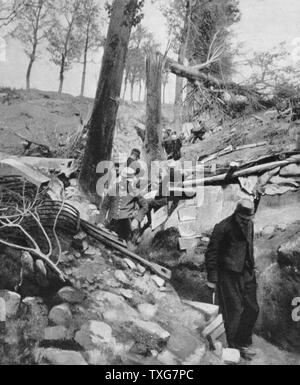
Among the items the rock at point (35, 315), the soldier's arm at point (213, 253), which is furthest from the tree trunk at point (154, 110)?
the rock at point (35, 315)

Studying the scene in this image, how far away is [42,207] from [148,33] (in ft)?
9.03

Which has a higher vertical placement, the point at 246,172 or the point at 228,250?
the point at 246,172

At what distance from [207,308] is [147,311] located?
1.67ft

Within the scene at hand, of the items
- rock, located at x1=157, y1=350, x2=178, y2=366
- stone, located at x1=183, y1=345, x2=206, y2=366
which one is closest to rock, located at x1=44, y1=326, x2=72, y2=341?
rock, located at x1=157, y1=350, x2=178, y2=366

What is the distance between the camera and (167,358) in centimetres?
252

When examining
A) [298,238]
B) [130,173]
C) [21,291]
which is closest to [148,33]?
[130,173]

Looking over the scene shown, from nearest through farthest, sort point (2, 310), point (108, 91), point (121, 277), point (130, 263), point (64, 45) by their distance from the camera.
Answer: point (2, 310) < point (121, 277) < point (130, 263) < point (108, 91) < point (64, 45)

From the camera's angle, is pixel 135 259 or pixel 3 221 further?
pixel 135 259

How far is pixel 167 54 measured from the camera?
18.2 feet

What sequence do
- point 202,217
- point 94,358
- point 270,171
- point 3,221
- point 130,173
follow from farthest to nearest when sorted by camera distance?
point 130,173, point 270,171, point 202,217, point 3,221, point 94,358

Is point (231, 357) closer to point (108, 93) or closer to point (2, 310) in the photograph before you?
point (2, 310)

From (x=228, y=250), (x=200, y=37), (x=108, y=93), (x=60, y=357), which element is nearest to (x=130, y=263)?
(x=228, y=250)

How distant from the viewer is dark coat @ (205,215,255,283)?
3.03 meters

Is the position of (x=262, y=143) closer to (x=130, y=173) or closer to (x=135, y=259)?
(x=130, y=173)
